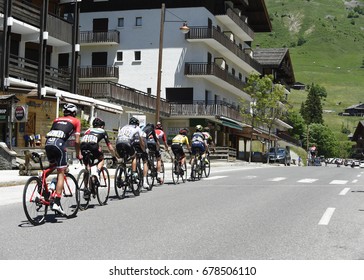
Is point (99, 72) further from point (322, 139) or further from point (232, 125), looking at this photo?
point (322, 139)

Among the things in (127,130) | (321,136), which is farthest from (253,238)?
(321,136)

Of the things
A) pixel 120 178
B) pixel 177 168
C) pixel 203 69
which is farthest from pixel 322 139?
pixel 120 178

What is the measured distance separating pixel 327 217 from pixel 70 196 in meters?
4.66

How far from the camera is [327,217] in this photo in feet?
35.4

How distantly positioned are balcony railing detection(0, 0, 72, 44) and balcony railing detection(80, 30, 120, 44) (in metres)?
17.0

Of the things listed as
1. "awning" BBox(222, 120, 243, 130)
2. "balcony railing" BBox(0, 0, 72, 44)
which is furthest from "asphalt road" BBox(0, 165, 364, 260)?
"awning" BBox(222, 120, 243, 130)

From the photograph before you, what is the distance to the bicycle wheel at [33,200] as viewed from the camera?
9281 millimetres

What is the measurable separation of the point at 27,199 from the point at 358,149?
159 meters

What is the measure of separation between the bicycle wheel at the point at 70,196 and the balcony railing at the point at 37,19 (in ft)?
70.8

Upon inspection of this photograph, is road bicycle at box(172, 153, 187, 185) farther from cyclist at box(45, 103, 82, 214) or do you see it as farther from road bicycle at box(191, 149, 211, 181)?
cyclist at box(45, 103, 82, 214)

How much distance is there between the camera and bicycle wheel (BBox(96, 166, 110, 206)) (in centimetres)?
1199

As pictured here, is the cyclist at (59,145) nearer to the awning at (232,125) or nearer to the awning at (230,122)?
the awning at (230,122)

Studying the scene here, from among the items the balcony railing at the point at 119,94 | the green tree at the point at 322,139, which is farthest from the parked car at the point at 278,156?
the green tree at the point at 322,139

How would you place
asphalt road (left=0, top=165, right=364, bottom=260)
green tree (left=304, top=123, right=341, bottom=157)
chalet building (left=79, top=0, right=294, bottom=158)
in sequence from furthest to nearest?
green tree (left=304, top=123, right=341, bottom=157)
chalet building (left=79, top=0, right=294, bottom=158)
asphalt road (left=0, top=165, right=364, bottom=260)
